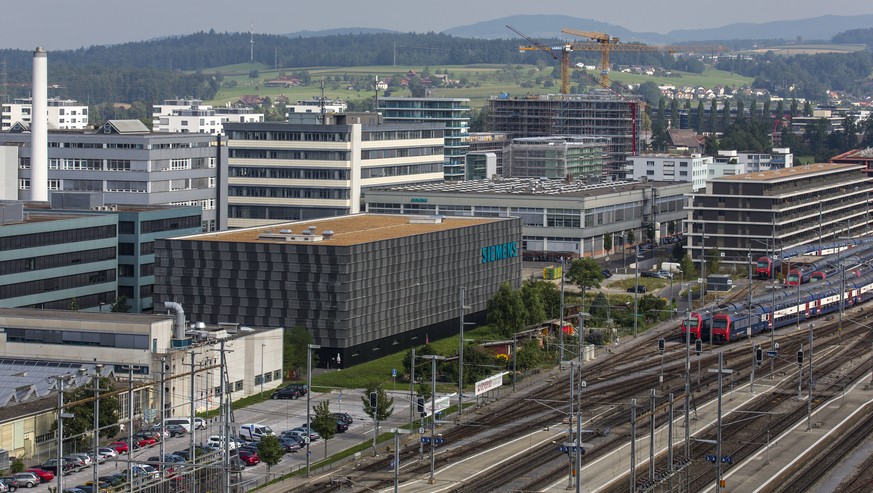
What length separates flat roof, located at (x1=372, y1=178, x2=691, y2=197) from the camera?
154 m

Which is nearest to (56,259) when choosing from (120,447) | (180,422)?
(180,422)

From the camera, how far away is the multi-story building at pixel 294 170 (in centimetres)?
14962

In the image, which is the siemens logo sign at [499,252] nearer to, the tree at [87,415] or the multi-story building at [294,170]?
the multi-story building at [294,170]

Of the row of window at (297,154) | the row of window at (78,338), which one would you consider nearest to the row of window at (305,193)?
the row of window at (297,154)

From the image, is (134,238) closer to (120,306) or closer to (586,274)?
(120,306)

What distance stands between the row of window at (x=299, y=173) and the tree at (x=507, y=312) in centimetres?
4931

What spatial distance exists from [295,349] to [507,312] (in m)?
17.7

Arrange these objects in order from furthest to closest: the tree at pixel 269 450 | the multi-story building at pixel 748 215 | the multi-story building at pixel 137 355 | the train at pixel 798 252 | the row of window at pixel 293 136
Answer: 1. the row of window at pixel 293 136
2. the multi-story building at pixel 748 215
3. the train at pixel 798 252
4. the multi-story building at pixel 137 355
5. the tree at pixel 269 450

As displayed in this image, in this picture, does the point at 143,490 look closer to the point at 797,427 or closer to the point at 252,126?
the point at 797,427

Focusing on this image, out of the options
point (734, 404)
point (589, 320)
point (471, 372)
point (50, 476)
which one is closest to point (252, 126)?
point (589, 320)

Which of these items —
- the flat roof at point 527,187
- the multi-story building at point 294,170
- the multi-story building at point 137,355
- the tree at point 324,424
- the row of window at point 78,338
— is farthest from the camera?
the flat roof at point 527,187

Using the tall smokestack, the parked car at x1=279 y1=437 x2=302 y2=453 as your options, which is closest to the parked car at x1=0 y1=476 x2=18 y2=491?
the parked car at x1=279 y1=437 x2=302 y2=453

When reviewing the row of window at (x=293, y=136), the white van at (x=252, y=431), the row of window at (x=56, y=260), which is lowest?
the white van at (x=252, y=431)

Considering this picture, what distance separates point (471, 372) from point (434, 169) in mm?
82025
